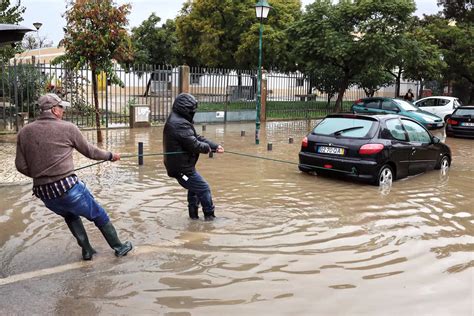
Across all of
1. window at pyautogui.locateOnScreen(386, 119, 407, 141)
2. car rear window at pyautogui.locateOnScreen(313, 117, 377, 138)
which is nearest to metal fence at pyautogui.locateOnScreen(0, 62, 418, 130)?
car rear window at pyautogui.locateOnScreen(313, 117, 377, 138)

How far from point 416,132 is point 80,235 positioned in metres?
7.30

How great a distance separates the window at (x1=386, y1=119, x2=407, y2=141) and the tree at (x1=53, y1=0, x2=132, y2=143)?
7211mm

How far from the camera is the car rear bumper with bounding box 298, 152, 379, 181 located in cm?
869

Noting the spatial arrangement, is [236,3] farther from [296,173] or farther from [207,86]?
[296,173]

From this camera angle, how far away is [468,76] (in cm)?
2978

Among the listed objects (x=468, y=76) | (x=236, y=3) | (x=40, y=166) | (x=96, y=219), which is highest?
(x=236, y=3)

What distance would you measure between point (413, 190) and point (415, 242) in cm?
305

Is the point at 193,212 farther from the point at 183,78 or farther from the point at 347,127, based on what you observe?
the point at 183,78

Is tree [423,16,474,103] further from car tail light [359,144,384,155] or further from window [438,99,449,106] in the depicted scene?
car tail light [359,144,384,155]

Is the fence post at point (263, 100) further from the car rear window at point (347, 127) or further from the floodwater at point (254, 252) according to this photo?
the floodwater at point (254, 252)

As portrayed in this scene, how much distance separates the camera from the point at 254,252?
538 centimetres

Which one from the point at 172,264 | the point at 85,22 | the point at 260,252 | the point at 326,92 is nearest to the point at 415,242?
the point at 260,252

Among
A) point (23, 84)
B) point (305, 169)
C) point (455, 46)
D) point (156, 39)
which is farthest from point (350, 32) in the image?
point (156, 39)

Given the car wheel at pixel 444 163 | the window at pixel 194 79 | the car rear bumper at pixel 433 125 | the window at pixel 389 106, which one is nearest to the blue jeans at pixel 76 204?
the car wheel at pixel 444 163
